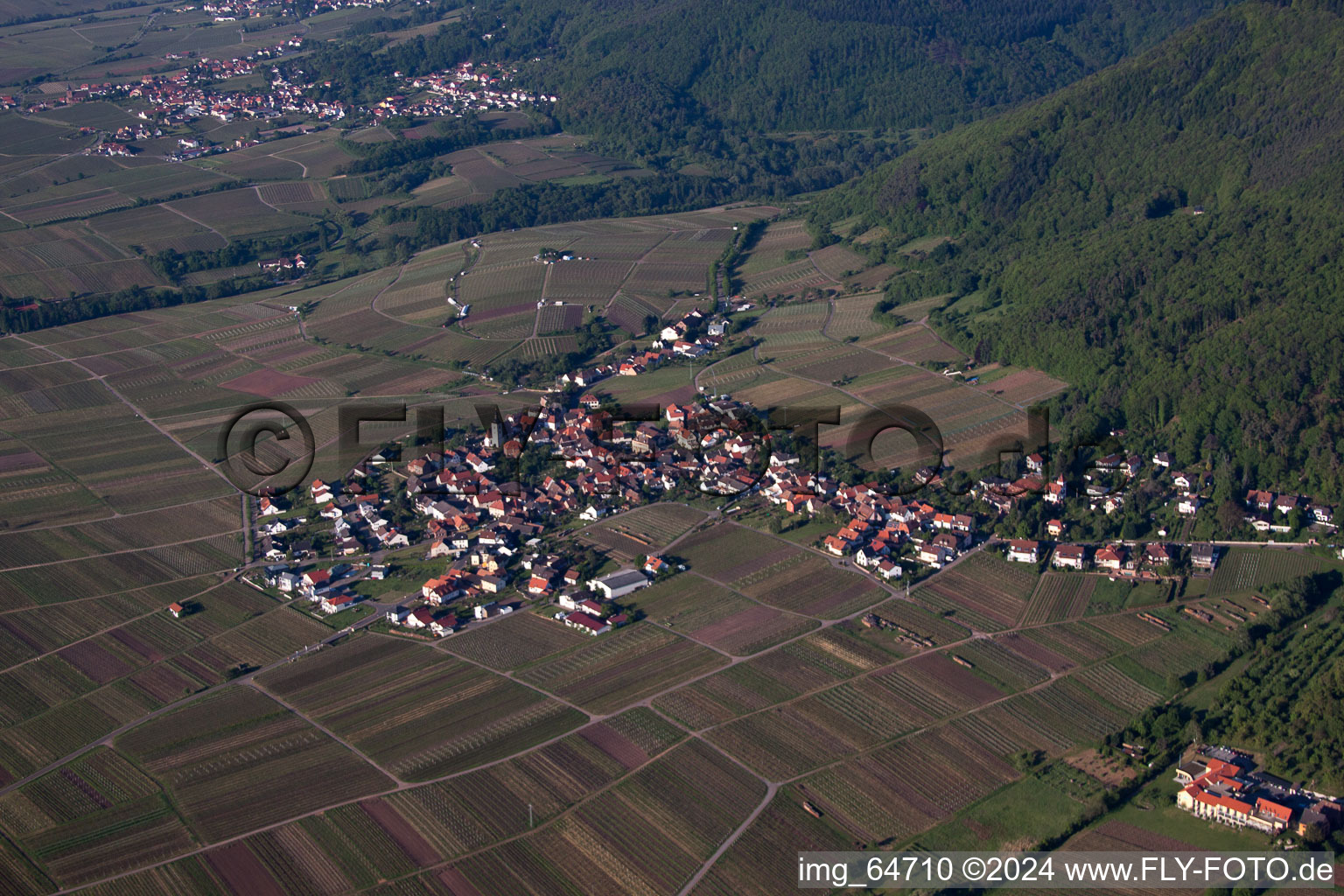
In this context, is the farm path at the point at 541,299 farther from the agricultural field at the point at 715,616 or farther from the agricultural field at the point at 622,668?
the agricultural field at the point at 622,668

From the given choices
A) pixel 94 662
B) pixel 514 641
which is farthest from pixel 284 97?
pixel 514 641

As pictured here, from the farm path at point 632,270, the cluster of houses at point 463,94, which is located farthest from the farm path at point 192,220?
the cluster of houses at point 463,94

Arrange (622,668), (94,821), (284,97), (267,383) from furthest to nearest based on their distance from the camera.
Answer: (284,97)
(267,383)
(622,668)
(94,821)

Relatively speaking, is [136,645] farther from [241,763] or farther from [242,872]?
[242,872]

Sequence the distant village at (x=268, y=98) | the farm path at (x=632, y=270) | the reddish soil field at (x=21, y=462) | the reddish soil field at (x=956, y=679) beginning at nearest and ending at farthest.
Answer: the reddish soil field at (x=956, y=679), the reddish soil field at (x=21, y=462), the farm path at (x=632, y=270), the distant village at (x=268, y=98)

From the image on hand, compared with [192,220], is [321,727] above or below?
below

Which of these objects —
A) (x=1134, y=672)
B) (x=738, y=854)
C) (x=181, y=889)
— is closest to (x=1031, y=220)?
(x=1134, y=672)

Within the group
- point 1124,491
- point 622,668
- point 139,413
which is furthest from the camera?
point 139,413

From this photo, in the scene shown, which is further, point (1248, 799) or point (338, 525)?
point (338, 525)
